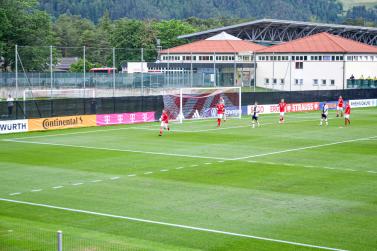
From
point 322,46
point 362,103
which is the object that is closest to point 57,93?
point 362,103

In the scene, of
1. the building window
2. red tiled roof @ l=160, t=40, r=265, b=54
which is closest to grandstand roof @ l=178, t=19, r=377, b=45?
red tiled roof @ l=160, t=40, r=265, b=54

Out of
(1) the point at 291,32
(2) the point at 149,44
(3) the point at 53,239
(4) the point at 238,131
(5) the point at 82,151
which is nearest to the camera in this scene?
(3) the point at 53,239

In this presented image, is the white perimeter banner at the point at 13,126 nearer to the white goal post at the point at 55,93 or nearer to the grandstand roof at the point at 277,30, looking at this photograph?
the white goal post at the point at 55,93

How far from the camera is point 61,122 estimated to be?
46438 millimetres

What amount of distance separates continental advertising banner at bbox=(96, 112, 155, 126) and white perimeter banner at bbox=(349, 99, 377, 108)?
3070 centimetres

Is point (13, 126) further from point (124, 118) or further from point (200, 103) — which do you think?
point (200, 103)

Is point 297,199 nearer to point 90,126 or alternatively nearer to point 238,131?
point 238,131

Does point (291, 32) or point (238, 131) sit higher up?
point (291, 32)

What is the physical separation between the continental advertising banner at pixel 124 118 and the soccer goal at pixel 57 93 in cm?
625

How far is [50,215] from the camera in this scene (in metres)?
19.4

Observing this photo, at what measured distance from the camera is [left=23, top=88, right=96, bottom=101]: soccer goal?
54.4 m

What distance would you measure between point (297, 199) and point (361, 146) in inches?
627

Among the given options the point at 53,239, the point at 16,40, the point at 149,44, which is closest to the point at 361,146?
the point at 53,239

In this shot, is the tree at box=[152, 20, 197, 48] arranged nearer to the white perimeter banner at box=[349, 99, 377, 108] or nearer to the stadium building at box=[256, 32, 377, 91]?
the stadium building at box=[256, 32, 377, 91]
